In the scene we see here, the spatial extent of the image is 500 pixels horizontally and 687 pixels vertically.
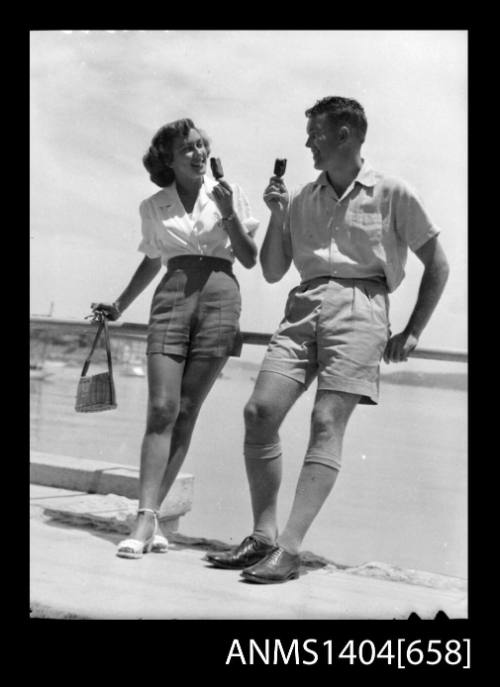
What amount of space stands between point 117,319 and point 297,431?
89 centimetres

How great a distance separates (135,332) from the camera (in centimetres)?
323

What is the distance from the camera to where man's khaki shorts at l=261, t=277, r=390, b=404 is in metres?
2.54

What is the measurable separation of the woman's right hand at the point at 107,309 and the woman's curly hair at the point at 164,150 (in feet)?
1.66

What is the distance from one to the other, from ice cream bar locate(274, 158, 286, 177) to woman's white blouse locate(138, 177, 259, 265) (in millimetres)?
236

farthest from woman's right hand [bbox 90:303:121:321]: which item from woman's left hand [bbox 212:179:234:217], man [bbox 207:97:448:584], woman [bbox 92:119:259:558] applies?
man [bbox 207:97:448:584]

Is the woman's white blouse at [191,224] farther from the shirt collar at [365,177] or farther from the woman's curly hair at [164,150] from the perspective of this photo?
the shirt collar at [365,177]

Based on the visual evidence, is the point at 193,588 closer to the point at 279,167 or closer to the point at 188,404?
the point at 188,404

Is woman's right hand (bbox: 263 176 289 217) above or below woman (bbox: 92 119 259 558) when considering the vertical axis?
above

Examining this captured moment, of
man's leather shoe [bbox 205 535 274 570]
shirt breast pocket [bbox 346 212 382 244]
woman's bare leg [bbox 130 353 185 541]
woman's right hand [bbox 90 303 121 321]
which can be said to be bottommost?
man's leather shoe [bbox 205 535 274 570]

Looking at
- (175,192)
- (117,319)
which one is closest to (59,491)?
(117,319)

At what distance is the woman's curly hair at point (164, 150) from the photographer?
292cm

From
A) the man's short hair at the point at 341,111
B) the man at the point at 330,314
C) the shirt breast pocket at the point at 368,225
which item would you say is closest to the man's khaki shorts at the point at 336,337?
the man at the point at 330,314

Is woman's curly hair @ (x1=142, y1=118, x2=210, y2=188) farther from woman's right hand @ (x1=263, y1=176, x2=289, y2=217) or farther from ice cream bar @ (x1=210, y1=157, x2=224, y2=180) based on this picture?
woman's right hand @ (x1=263, y1=176, x2=289, y2=217)

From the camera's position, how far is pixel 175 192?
9.72 feet
